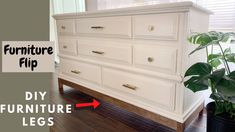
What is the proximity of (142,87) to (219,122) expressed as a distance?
0.49 metres

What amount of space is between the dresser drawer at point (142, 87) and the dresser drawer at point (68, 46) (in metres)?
0.46

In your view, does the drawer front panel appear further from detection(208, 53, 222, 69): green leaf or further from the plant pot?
the plant pot

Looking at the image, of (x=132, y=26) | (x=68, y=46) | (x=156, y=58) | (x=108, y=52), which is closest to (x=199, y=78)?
(x=156, y=58)

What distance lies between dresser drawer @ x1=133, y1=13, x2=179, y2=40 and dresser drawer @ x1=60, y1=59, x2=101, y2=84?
53 centimetres

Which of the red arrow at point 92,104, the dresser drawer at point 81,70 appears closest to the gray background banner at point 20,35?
the dresser drawer at point 81,70

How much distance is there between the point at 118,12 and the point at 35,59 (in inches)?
28.2

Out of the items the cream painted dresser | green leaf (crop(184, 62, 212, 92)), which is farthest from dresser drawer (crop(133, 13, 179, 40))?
green leaf (crop(184, 62, 212, 92))

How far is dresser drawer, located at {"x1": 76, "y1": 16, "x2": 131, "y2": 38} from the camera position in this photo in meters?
1.31

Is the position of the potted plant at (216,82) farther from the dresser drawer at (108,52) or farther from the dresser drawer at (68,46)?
the dresser drawer at (68,46)

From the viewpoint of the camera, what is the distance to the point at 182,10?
1020 millimetres

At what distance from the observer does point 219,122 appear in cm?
103

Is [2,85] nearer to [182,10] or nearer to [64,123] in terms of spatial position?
[182,10]

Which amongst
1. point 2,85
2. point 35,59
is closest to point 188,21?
point 35,59

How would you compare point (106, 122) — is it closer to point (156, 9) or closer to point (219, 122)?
point (219, 122)
